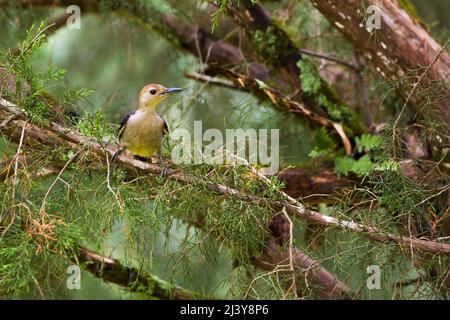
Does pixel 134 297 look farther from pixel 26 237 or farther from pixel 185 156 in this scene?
pixel 26 237

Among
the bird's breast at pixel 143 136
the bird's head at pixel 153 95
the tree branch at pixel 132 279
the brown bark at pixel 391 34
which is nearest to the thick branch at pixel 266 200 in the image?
the bird's breast at pixel 143 136

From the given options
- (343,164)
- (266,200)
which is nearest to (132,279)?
(343,164)

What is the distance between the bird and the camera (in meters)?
4.87

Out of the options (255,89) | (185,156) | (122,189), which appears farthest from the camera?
(255,89)

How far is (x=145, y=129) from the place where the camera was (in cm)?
489

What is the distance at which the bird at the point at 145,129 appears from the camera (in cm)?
487

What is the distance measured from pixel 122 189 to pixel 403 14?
2.67m

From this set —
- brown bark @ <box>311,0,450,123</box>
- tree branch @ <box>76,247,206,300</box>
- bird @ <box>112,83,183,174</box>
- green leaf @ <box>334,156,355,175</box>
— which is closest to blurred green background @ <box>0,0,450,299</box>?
tree branch @ <box>76,247,206,300</box>

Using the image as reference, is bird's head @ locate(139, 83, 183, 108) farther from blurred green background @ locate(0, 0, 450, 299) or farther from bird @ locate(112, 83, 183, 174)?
blurred green background @ locate(0, 0, 450, 299)

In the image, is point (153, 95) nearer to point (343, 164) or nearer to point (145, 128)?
point (145, 128)

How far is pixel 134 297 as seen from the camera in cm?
598

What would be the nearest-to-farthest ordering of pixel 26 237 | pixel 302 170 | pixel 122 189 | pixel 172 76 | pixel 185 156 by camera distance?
1. pixel 26 237
2. pixel 122 189
3. pixel 185 156
4. pixel 302 170
5. pixel 172 76
